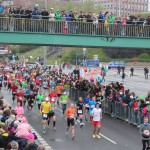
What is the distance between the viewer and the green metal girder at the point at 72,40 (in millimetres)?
27391

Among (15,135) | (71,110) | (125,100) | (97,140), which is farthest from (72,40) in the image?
(15,135)

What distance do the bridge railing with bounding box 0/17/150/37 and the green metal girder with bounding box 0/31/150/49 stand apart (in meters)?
0.28

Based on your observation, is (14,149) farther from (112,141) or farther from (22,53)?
(22,53)

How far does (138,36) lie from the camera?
28328mm

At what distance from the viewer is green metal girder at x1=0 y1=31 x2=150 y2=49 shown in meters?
27.4

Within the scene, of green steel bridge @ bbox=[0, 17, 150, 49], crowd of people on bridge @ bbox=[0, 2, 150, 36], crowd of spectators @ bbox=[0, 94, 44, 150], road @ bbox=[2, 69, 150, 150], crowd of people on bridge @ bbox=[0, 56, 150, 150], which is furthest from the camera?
crowd of people on bridge @ bbox=[0, 2, 150, 36]

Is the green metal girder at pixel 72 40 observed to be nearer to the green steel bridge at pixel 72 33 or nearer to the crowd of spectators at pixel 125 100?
the green steel bridge at pixel 72 33

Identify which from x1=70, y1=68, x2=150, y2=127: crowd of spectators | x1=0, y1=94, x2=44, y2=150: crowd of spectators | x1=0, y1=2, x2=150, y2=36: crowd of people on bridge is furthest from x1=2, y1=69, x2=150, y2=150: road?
x1=0, y1=2, x2=150, y2=36: crowd of people on bridge

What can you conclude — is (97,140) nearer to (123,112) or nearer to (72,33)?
(123,112)

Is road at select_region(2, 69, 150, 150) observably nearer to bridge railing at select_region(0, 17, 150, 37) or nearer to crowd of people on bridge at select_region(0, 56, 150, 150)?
crowd of people on bridge at select_region(0, 56, 150, 150)

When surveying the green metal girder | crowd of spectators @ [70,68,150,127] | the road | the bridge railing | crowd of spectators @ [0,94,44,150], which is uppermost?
the bridge railing

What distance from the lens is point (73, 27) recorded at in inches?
1110

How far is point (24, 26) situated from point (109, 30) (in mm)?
5022

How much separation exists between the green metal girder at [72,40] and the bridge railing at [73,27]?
0.91ft
